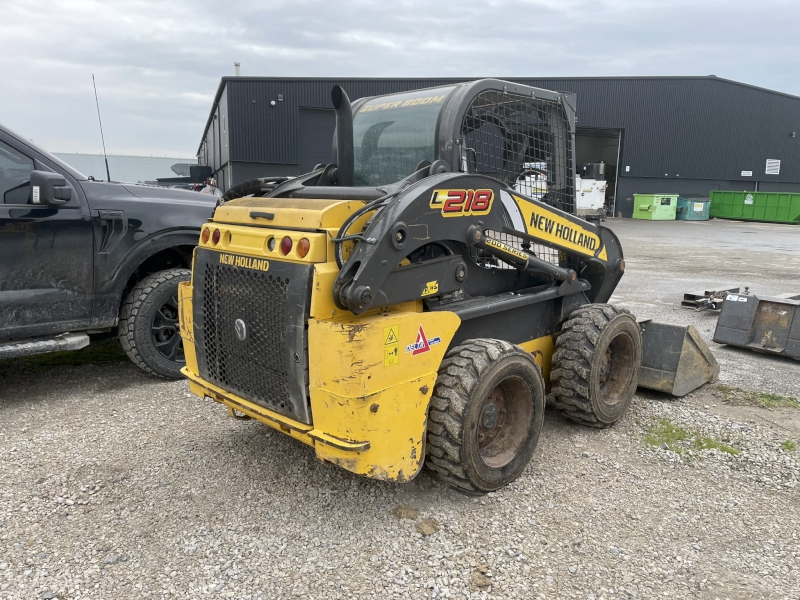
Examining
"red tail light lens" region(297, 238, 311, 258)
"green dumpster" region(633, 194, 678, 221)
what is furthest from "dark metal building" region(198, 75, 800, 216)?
"red tail light lens" region(297, 238, 311, 258)

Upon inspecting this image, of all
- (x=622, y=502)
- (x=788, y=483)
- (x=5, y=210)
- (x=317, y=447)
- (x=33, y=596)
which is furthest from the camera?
(x=5, y=210)

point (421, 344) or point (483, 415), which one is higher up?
point (421, 344)

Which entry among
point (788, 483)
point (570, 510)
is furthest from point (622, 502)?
point (788, 483)

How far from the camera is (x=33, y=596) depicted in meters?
2.64

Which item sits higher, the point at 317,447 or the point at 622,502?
the point at 317,447

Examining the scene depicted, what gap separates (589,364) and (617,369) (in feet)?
2.05

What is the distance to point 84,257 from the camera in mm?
4855

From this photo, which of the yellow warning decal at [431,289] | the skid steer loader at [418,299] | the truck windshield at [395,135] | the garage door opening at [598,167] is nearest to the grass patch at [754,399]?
the skid steer loader at [418,299]

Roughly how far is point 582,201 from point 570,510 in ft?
78.6

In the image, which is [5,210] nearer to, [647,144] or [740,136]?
[647,144]

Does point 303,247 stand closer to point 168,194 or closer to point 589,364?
point 589,364

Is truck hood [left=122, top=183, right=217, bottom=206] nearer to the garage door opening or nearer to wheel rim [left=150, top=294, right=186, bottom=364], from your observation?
wheel rim [left=150, top=294, right=186, bottom=364]

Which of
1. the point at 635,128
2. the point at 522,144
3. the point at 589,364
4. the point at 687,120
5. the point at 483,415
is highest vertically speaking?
the point at 687,120

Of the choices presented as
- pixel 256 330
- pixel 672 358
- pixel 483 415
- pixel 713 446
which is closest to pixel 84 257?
pixel 256 330
